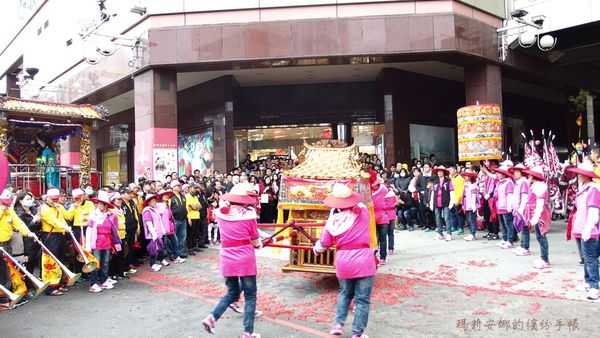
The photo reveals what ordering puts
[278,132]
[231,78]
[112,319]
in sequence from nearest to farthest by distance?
[112,319] < [231,78] < [278,132]

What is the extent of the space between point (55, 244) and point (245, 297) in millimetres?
4567

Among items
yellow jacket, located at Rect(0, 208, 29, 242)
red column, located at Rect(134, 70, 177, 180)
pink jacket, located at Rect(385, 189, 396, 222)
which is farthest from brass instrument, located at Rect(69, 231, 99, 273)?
red column, located at Rect(134, 70, 177, 180)

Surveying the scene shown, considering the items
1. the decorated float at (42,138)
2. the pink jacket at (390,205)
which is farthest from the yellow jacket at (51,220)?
the pink jacket at (390,205)

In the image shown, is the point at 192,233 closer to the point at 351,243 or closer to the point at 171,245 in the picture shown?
the point at 171,245

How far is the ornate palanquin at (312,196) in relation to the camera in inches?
300

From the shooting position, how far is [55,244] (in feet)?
27.3

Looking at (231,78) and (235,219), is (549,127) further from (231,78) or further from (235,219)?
(235,219)

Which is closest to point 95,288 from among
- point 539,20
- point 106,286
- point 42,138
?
point 106,286

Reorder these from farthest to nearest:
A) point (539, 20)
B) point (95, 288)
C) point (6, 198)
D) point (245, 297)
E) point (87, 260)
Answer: point (539, 20) → point (95, 288) → point (87, 260) → point (6, 198) → point (245, 297)

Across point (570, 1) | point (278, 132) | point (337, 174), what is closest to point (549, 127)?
point (570, 1)

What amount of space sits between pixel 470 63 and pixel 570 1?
13.6ft

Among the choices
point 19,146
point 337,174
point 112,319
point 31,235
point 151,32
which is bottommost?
point 112,319

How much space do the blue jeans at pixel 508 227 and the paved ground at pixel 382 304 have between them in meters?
0.91

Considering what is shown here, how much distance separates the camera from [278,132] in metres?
23.2
